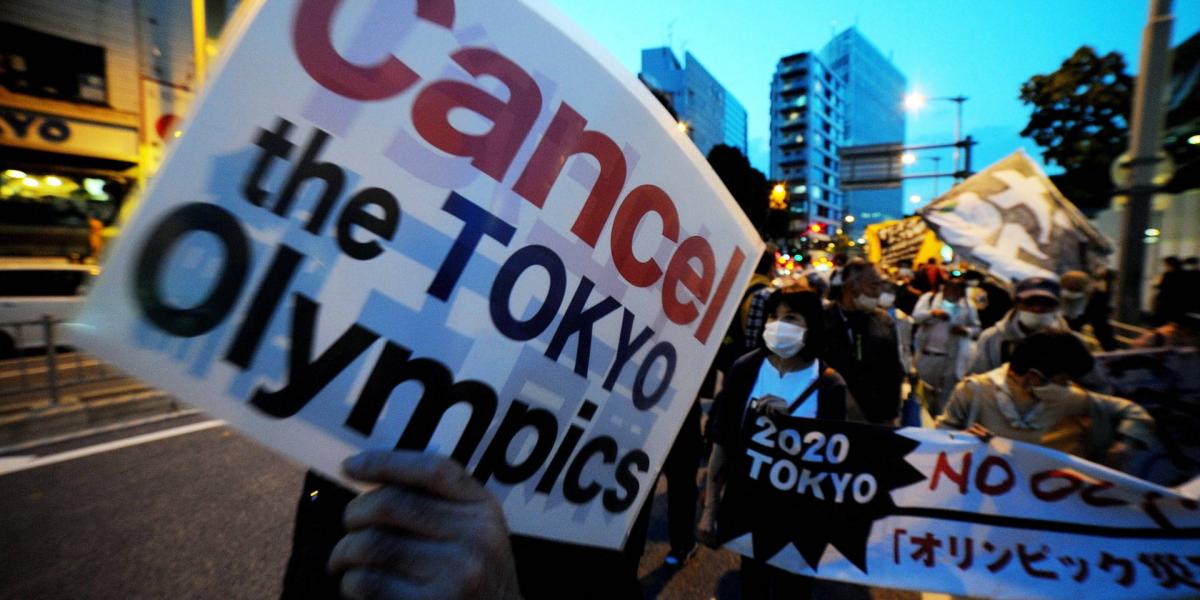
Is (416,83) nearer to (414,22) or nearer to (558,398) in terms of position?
(414,22)

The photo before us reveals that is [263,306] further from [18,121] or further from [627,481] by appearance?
[18,121]

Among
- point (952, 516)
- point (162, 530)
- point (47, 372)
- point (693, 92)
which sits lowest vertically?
point (162, 530)

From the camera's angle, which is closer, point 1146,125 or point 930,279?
point 1146,125

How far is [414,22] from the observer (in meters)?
0.84

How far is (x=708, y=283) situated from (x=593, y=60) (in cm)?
52

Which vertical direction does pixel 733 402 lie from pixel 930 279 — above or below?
below

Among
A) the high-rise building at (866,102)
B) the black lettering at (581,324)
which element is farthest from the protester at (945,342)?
the high-rise building at (866,102)

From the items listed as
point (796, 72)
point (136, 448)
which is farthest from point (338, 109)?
point (796, 72)

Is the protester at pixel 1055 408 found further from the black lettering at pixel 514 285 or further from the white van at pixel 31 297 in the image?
the white van at pixel 31 297

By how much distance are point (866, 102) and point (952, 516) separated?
139 meters

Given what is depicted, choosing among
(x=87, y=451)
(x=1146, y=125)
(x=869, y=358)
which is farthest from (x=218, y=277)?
(x=1146, y=125)

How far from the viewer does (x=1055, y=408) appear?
8.57 ft

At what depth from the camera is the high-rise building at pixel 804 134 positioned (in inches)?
3529

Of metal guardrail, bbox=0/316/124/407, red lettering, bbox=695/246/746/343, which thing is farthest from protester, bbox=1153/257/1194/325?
metal guardrail, bbox=0/316/124/407
